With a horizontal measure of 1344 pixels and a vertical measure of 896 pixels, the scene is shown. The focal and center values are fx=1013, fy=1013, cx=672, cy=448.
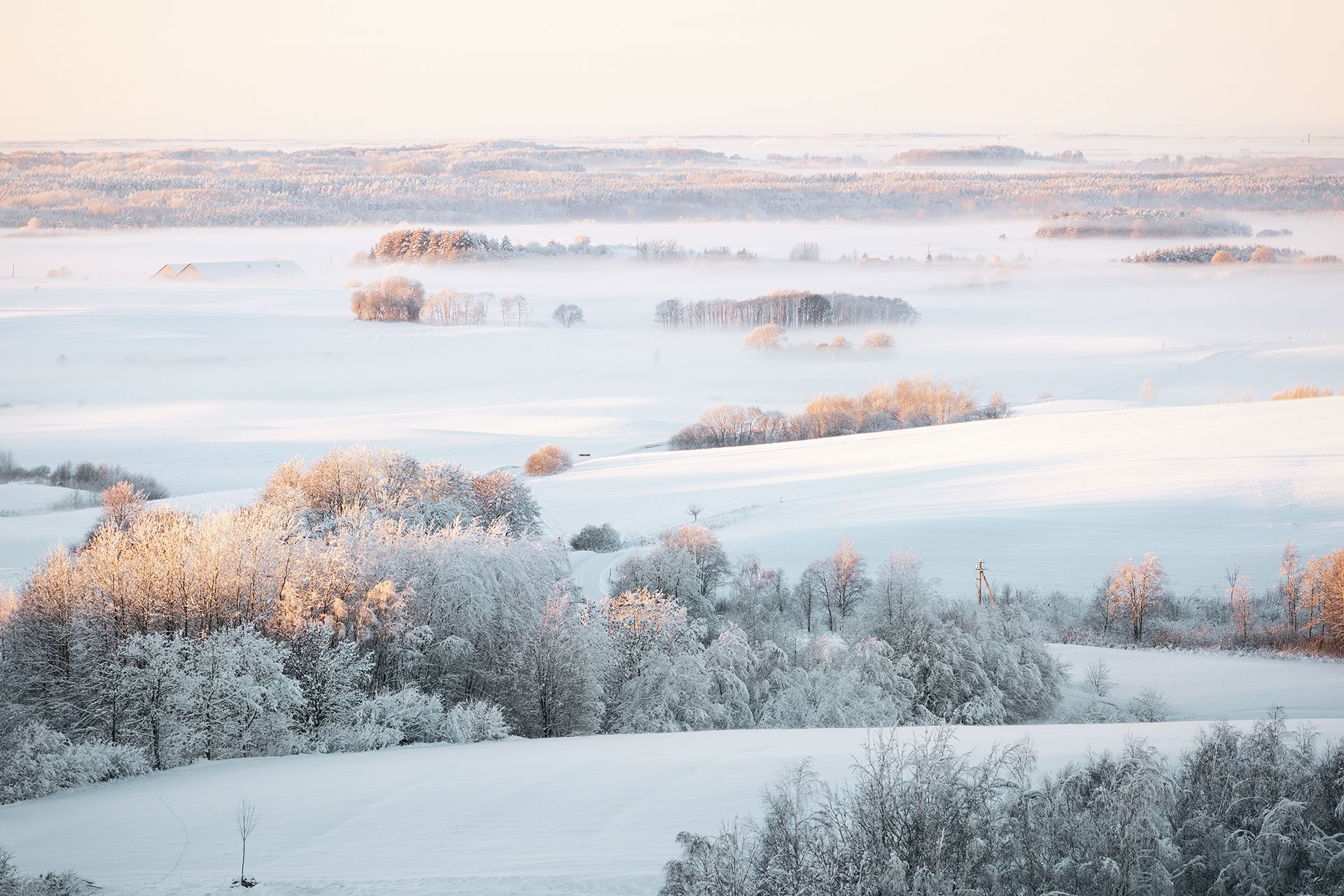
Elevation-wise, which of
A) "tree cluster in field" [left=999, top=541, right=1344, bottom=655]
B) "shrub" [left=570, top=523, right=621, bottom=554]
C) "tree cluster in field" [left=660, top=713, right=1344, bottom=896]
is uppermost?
"tree cluster in field" [left=660, top=713, right=1344, bottom=896]

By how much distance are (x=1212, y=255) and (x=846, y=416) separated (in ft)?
184

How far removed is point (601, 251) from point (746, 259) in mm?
18046

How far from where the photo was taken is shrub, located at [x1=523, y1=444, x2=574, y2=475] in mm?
47250

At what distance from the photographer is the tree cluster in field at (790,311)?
332ft

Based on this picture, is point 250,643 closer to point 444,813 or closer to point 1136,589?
point 444,813

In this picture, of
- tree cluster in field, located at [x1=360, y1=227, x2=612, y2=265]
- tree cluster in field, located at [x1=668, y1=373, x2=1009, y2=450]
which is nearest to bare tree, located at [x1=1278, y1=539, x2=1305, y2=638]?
tree cluster in field, located at [x1=668, y1=373, x2=1009, y2=450]

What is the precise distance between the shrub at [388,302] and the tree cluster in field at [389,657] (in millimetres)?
75212

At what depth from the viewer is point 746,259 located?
122m

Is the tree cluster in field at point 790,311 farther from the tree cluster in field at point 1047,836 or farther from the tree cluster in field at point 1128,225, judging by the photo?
the tree cluster in field at point 1047,836

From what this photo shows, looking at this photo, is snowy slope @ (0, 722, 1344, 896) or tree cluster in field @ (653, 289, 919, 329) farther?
tree cluster in field @ (653, 289, 919, 329)

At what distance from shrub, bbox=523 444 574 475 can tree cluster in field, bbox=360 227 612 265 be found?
68792mm

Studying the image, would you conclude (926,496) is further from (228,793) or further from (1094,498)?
(228,793)

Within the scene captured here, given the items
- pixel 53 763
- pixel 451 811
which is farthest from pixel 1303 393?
pixel 53 763

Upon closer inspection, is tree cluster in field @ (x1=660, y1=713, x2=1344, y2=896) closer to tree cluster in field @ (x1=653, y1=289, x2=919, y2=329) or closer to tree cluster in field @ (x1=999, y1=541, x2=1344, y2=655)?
tree cluster in field @ (x1=999, y1=541, x2=1344, y2=655)
